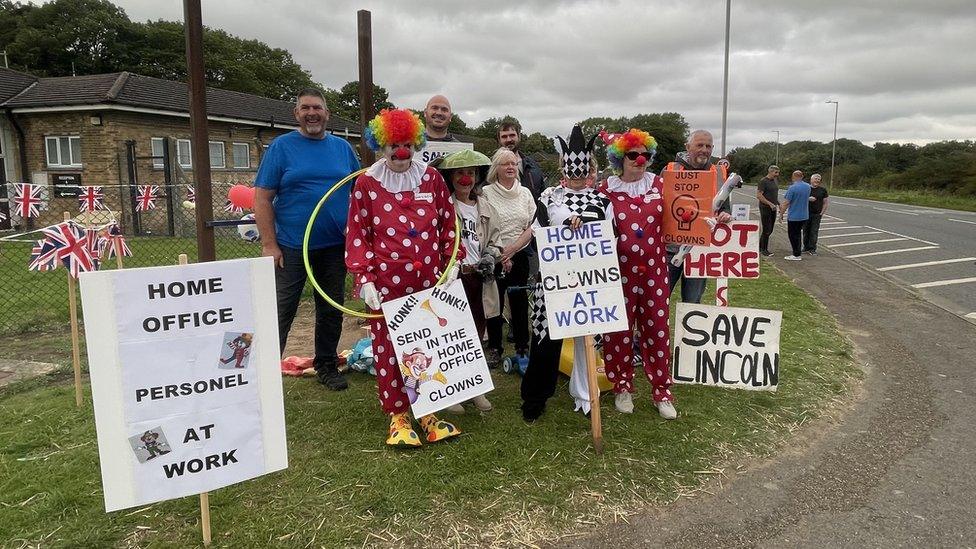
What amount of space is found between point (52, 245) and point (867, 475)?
17.4 feet

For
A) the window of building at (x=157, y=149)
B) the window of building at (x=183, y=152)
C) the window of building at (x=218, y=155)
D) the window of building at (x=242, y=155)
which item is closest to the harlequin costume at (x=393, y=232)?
the window of building at (x=157, y=149)

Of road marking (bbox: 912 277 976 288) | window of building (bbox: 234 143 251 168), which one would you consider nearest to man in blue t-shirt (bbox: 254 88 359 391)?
road marking (bbox: 912 277 976 288)

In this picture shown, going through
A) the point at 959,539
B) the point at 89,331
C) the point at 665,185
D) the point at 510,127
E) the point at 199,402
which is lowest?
the point at 959,539

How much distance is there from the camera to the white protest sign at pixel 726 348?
171 inches

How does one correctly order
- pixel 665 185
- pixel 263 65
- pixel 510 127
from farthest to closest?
pixel 263 65 → pixel 510 127 → pixel 665 185

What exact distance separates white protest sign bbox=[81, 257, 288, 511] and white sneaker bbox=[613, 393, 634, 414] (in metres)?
2.26

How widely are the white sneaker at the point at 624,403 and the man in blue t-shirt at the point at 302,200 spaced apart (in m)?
2.11

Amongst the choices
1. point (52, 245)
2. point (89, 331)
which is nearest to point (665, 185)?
point (89, 331)

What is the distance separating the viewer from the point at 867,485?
3184 mm

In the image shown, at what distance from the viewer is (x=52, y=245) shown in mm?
4020

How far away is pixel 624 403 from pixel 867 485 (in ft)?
4.64

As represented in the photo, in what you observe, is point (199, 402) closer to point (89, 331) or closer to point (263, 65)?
point (89, 331)

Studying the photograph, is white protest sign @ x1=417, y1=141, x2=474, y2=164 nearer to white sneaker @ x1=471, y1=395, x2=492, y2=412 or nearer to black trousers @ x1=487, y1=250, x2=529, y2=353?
black trousers @ x1=487, y1=250, x2=529, y2=353

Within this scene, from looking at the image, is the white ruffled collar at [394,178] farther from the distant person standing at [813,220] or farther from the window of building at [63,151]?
the window of building at [63,151]
